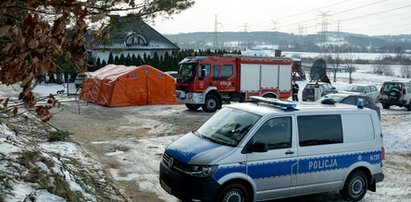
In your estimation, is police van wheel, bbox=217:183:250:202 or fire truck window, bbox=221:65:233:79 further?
fire truck window, bbox=221:65:233:79

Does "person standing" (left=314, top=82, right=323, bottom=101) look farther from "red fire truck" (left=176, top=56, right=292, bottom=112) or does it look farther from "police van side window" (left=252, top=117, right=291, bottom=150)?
"police van side window" (left=252, top=117, right=291, bottom=150)

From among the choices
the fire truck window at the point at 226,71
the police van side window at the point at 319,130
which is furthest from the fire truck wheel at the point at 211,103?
the police van side window at the point at 319,130

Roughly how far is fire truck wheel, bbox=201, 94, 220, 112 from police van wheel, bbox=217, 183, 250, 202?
13998 mm

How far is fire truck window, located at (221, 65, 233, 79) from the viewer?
21.3 meters

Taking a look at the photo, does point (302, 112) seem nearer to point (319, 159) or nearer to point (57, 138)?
point (319, 159)

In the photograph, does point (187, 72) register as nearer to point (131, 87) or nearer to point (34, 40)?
point (131, 87)

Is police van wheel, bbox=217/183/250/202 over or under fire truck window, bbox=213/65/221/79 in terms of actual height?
under

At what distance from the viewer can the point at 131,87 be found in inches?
917

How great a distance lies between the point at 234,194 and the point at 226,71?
48.3 feet

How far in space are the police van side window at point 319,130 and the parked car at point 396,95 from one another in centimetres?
1849

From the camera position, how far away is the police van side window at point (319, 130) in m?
7.52

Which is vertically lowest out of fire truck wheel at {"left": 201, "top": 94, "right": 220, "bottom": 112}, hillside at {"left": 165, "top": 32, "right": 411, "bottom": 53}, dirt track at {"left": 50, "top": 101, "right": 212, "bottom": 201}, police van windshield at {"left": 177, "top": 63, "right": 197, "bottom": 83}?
dirt track at {"left": 50, "top": 101, "right": 212, "bottom": 201}

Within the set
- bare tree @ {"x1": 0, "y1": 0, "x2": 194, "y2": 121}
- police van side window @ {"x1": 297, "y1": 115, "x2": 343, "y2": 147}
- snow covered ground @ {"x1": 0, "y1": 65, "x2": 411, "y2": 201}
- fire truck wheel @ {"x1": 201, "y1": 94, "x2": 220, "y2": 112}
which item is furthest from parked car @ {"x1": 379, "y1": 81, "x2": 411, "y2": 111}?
bare tree @ {"x1": 0, "y1": 0, "x2": 194, "y2": 121}

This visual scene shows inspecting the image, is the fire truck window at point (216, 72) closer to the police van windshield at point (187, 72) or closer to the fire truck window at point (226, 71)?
the fire truck window at point (226, 71)
